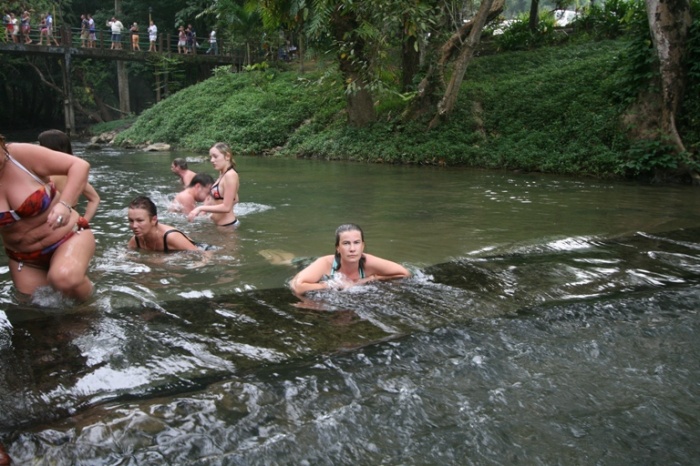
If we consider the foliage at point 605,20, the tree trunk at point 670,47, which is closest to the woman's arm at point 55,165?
the tree trunk at point 670,47

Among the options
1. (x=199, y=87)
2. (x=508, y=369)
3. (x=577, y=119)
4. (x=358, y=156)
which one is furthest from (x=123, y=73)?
(x=508, y=369)

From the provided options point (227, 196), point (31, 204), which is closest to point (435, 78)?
point (227, 196)

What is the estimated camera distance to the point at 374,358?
3857 mm

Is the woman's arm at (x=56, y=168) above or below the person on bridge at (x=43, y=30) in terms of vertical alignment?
below

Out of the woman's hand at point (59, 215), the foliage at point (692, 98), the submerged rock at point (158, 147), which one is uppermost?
the foliage at point (692, 98)

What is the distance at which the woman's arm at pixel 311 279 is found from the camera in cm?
521

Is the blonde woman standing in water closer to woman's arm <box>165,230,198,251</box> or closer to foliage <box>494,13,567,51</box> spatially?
woman's arm <box>165,230,198,251</box>

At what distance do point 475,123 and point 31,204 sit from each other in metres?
13.8

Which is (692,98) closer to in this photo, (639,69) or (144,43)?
(639,69)

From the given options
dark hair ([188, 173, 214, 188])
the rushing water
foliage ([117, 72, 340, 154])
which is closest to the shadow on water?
the rushing water

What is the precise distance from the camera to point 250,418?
124 inches

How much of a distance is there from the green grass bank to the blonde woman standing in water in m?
7.67

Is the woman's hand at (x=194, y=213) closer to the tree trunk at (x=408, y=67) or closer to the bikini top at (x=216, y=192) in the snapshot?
the bikini top at (x=216, y=192)

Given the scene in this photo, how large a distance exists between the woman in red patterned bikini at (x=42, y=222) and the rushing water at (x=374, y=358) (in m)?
0.28
